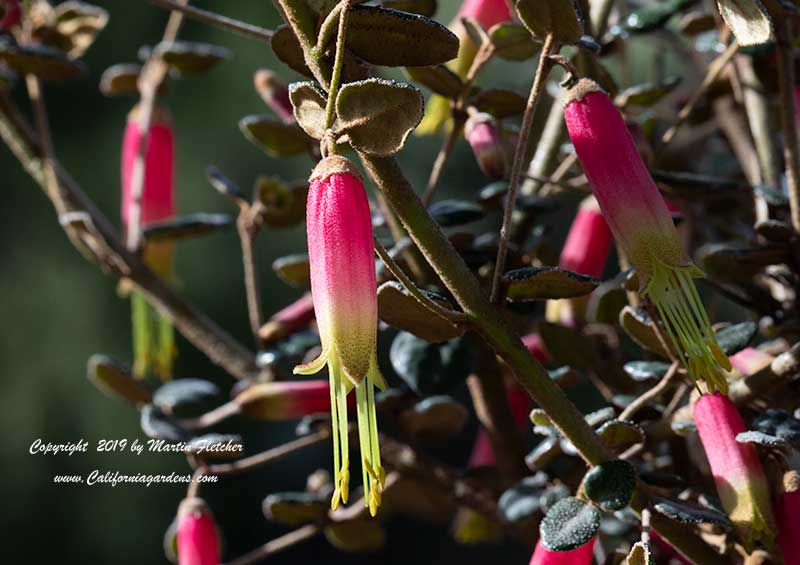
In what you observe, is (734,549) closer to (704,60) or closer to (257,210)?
(257,210)

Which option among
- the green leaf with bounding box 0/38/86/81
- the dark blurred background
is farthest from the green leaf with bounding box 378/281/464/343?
the dark blurred background

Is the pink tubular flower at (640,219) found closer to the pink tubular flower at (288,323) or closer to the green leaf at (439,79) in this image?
the green leaf at (439,79)

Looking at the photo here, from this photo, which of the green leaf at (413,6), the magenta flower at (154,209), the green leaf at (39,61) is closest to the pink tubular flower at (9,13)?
the green leaf at (39,61)

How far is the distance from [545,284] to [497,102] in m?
0.20

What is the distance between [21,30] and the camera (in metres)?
0.84

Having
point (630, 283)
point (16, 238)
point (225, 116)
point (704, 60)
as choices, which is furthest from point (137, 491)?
point (630, 283)

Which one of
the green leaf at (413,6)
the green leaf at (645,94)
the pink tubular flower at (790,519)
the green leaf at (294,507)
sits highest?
the green leaf at (413,6)

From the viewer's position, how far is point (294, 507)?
758 mm

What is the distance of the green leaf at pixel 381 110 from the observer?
1.39 ft

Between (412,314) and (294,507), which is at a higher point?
(412,314)

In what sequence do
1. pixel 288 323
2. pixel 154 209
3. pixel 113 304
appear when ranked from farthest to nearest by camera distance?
pixel 113 304 < pixel 154 209 < pixel 288 323

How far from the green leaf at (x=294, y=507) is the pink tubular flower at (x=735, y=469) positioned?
1.04 feet

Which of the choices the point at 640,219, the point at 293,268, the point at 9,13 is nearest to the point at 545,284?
the point at 640,219

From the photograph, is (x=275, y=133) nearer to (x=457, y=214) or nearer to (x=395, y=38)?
(x=457, y=214)
